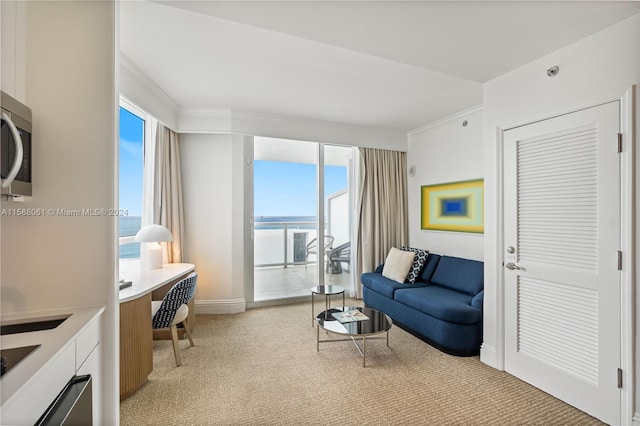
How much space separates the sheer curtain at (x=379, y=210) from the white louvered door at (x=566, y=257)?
232 cm

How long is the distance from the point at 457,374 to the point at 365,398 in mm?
894

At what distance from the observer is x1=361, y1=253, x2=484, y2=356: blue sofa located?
279 cm

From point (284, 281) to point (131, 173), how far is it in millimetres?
2474

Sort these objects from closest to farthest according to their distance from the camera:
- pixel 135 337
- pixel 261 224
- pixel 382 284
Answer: pixel 135 337, pixel 382 284, pixel 261 224

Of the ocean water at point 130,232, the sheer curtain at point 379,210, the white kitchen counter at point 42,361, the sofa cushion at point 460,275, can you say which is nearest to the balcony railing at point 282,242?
the sheer curtain at point 379,210

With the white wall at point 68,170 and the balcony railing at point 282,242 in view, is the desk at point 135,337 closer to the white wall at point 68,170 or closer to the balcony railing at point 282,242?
the white wall at point 68,170

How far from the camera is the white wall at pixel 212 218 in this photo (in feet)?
12.9

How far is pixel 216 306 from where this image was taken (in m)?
3.93

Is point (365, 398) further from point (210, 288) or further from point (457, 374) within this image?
point (210, 288)

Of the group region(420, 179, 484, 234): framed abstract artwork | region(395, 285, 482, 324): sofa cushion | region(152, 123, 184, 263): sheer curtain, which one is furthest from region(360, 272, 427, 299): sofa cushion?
region(152, 123, 184, 263): sheer curtain

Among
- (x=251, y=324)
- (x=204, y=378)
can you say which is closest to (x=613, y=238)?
(x=204, y=378)

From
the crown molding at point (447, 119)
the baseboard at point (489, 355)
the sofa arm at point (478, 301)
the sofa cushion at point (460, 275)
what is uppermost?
the crown molding at point (447, 119)

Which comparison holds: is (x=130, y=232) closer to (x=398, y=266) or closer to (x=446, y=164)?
(x=398, y=266)

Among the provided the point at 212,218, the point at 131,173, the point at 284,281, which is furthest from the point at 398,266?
the point at 131,173
